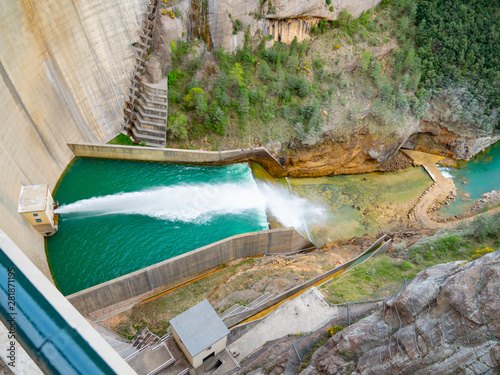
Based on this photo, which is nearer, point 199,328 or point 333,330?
point 333,330

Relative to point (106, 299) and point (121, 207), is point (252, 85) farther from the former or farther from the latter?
point (106, 299)

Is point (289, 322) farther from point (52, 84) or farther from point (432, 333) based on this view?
point (52, 84)

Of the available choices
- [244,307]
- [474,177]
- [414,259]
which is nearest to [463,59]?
[474,177]

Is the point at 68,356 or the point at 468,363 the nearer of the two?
the point at 468,363

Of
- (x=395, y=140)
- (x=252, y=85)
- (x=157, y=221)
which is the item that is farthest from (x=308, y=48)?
(x=157, y=221)

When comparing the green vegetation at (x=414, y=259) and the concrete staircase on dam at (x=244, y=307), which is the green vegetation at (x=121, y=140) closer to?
the concrete staircase on dam at (x=244, y=307)

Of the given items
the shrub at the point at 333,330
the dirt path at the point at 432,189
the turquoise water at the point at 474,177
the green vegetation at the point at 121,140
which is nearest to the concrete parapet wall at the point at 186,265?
the shrub at the point at 333,330

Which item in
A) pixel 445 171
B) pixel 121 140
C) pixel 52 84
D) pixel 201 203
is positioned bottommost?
pixel 445 171
